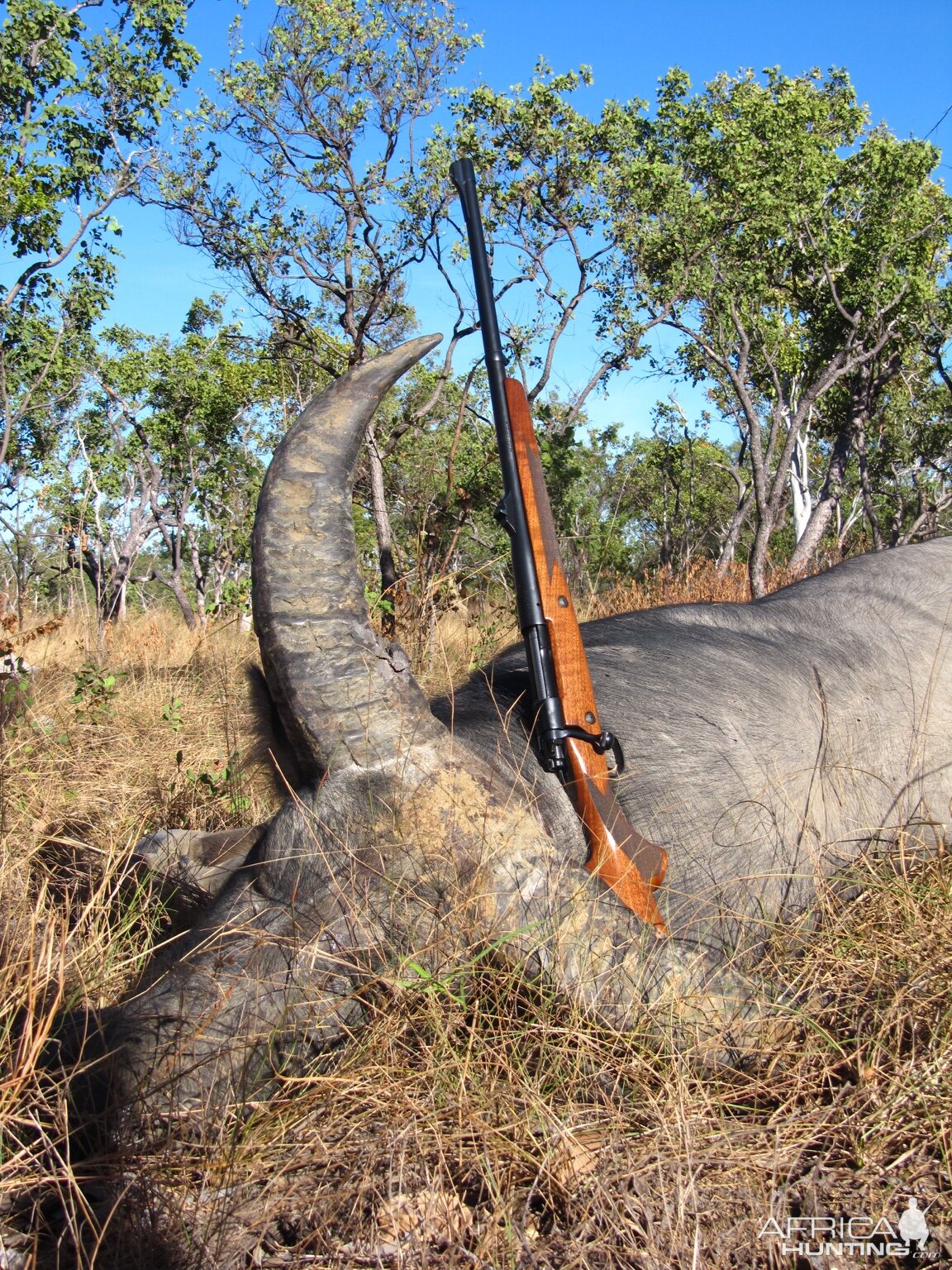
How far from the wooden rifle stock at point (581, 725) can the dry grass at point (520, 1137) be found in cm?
35

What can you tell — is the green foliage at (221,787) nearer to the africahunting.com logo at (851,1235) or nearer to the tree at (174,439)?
the africahunting.com logo at (851,1235)

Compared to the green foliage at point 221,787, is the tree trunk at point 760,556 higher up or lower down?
higher up

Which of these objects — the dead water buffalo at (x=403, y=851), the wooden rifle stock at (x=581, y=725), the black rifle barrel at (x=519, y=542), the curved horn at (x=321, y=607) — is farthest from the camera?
the black rifle barrel at (x=519, y=542)

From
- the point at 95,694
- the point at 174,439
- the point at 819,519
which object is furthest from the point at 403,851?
the point at 174,439

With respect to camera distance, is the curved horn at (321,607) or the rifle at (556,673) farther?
the rifle at (556,673)

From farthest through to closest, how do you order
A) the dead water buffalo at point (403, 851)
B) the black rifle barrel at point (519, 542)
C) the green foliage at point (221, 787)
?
1. the green foliage at point (221, 787)
2. the black rifle barrel at point (519, 542)
3. the dead water buffalo at point (403, 851)

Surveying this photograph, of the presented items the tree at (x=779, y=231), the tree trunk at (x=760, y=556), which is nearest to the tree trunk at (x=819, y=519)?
the tree at (x=779, y=231)

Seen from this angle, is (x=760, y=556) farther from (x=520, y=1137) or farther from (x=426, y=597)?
(x=520, y=1137)

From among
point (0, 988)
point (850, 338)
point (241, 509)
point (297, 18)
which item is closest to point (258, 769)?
point (0, 988)

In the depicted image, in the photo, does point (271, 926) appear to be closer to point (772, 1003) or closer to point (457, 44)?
point (772, 1003)

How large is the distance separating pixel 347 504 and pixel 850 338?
16.1m

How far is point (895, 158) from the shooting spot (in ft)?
49.1

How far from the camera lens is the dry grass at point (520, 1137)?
1652 mm

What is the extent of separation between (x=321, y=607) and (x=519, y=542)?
73 cm
